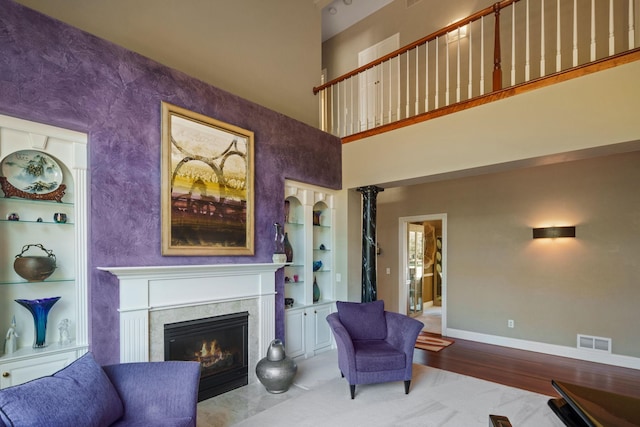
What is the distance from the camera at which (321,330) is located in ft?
16.1

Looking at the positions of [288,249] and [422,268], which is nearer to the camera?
[288,249]

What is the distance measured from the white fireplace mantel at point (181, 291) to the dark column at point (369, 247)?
1609 mm

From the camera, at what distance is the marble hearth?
2877 mm

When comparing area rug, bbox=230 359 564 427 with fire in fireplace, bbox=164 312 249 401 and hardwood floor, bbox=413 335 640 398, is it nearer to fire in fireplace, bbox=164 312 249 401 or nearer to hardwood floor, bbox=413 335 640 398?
hardwood floor, bbox=413 335 640 398

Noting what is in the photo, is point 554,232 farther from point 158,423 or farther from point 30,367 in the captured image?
point 30,367

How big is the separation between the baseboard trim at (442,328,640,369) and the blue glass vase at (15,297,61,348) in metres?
5.56

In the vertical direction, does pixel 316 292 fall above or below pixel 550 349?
above

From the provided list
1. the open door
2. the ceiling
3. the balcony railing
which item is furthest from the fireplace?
the ceiling

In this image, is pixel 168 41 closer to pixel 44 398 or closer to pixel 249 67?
pixel 249 67

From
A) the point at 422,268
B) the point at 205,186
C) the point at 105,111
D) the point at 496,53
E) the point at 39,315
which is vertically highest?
the point at 496,53

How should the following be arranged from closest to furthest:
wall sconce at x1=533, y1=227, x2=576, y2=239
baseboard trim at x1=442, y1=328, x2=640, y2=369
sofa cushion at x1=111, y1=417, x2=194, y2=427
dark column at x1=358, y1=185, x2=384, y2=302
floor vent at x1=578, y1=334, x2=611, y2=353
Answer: sofa cushion at x1=111, y1=417, x2=194, y2=427
baseboard trim at x1=442, y1=328, x2=640, y2=369
floor vent at x1=578, y1=334, x2=611, y2=353
wall sconce at x1=533, y1=227, x2=576, y2=239
dark column at x1=358, y1=185, x2=384, y2=302

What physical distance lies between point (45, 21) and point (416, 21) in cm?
541

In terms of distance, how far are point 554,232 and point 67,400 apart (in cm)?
556

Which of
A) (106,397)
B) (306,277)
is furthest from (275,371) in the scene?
(106,397)
